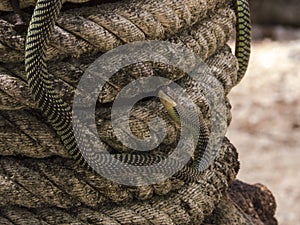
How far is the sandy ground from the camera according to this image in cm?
318

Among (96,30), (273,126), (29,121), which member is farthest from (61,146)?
(273,126)

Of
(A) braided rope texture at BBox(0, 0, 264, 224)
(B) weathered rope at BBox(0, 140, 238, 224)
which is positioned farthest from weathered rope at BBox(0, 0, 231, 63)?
(B) weathered rope at BBox(0, 140, 238, 224)

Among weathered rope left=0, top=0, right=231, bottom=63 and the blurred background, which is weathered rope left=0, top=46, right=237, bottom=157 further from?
the blurred background

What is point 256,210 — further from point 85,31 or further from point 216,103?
point 85,31

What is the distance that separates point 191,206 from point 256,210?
392 mm

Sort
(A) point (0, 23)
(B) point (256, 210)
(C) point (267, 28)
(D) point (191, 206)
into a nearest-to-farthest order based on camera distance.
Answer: (A) point (0, 23), (D) point (191, 206), (B) point (256, 210), (C) point (267, 28)

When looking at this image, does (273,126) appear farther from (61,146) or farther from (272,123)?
(61,146)

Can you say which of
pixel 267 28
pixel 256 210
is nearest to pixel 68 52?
pixel 256 210

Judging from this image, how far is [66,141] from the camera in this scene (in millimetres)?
1022

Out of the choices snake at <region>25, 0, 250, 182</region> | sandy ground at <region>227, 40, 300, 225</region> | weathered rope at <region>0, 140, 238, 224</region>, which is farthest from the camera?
sandy ground at <region>227, 40, 300, 225</region>

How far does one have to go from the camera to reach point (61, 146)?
104 cm

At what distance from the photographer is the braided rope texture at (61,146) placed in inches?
39.6

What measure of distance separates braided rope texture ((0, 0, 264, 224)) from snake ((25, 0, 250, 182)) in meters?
0.02

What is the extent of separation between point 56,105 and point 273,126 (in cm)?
281
